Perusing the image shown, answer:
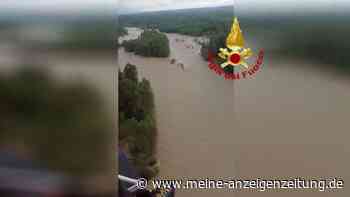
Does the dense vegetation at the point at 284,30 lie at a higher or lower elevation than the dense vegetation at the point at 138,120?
higher

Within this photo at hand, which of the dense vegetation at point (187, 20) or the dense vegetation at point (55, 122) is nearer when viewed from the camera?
the dense vegetation at point (187, 20)

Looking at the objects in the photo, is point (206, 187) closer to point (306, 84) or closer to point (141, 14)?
point (306, 84)

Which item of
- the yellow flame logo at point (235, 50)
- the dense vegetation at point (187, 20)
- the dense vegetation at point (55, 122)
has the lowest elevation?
the dense vegetation at point (55, 122)

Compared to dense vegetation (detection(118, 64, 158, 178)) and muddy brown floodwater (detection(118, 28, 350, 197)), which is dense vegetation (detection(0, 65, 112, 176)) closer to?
dense vegetation (detection(118, 64, 158, 178))

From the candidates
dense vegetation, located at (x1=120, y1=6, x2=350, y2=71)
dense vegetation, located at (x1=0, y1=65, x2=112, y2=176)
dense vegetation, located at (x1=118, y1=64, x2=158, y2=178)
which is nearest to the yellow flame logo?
dense vegetation, located at (x1=120, y1=6, x2=350, y2=71)

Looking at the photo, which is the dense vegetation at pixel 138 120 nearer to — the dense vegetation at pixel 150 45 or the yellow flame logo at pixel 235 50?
the dense vegetation at pixel 150 45

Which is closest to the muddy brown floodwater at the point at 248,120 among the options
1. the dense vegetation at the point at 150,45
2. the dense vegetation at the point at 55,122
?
the dense vegetation at the point at 150,45

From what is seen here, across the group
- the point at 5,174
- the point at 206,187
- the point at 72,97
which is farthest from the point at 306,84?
the point at 5,174

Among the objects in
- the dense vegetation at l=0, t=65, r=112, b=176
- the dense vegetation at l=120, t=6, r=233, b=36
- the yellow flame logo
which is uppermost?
the dense vegetation at l=120, t=6, r=233, b=36
